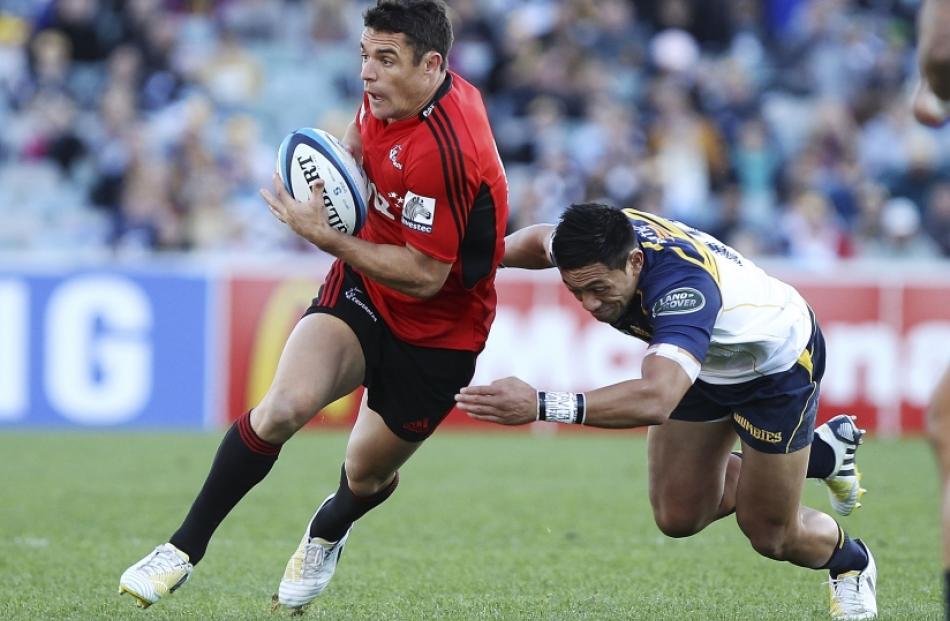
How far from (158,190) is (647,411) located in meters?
10.3

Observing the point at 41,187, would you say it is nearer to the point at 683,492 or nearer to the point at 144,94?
the point at 144,94

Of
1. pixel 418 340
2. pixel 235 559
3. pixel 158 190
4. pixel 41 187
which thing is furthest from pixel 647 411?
pixel 41 187

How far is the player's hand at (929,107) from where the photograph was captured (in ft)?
13.4

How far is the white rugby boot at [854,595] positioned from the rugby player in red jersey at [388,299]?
1.73 metres

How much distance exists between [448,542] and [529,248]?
229cm

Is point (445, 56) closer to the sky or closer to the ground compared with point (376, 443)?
closer to the sky

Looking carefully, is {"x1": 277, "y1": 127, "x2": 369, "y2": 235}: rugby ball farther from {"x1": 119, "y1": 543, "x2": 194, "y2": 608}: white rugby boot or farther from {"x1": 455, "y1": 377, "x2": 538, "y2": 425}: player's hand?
{"x1": 119, "y1": 543, "x2": 194, "y2": 608}: white rugby boot

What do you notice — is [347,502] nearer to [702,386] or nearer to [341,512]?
[341,512]

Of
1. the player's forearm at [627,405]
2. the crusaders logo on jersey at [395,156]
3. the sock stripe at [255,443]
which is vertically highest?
the crusaders logo on jersey at [395,156]

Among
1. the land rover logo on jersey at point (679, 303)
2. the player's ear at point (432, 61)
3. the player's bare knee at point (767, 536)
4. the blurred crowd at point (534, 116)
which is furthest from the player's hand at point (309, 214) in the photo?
the blurred crowd at point (534, 116)

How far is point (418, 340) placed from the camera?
583cm

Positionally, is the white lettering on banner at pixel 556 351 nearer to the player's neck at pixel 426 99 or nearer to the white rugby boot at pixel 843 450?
the white rugby boot at pixel 843 450

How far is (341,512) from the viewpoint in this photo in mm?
6016

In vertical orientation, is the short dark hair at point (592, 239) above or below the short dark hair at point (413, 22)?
below
